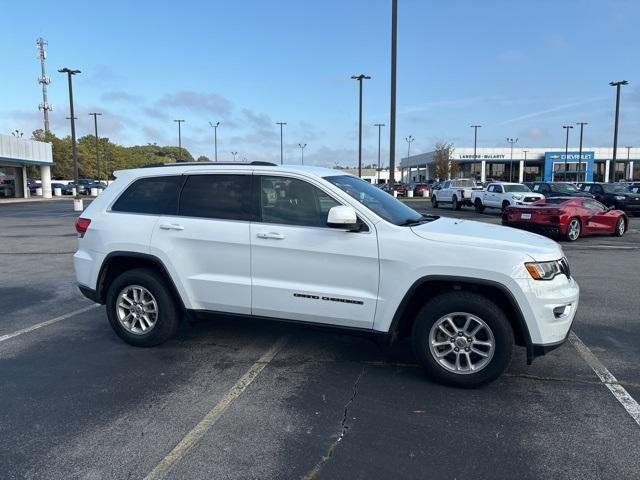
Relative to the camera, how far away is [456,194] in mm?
29125

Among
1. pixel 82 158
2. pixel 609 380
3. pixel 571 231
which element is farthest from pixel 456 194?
pixel 82 158

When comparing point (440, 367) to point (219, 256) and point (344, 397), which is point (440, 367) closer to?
point (344, 397)

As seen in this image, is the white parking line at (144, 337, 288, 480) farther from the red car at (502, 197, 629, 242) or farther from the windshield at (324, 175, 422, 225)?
the red car at (502, 197, 629, 242)

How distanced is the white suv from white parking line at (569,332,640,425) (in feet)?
2.22

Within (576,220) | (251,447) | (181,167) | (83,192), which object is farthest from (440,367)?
(83,192)

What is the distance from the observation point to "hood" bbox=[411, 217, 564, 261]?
418 centimetres

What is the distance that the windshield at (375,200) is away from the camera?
4.71m

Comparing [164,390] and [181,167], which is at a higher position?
[181,167]

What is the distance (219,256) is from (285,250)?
694mm

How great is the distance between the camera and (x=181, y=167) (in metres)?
5.34

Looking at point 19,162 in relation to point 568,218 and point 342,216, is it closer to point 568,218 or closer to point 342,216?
point 568,218

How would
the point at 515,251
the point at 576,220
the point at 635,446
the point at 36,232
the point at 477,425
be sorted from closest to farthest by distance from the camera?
the point at 635,446 → the point at 477,425 → the point at 515,251 → the point at 576,220 → the point at 36,232

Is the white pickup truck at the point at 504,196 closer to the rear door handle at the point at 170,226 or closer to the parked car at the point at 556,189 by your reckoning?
the parked car at the point at 556,189

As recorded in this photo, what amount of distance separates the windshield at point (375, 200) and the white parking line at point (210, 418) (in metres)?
1.77
